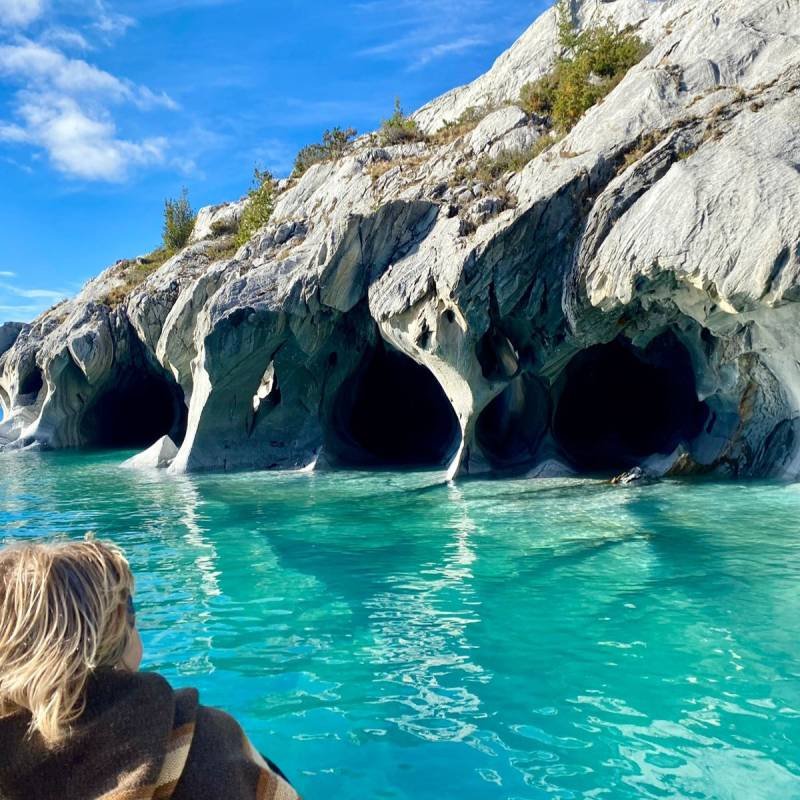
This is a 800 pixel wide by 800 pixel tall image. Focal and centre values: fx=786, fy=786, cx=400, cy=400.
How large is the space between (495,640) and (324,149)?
103 feet

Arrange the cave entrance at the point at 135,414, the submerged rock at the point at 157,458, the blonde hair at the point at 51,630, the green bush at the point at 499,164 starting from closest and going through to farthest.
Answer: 1. the blonde hair at the point at 51,630
2. the green bush at the point at 499,164
3. the submerged rock at the point at 157,458
4. the cave entrance at the point at 135,414

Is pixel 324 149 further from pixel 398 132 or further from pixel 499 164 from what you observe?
pixel 499 164

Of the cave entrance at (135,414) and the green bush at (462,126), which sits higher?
the green bush at (462,126)

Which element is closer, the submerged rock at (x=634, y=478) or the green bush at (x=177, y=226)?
the submerged rock at (x=634, y=478)

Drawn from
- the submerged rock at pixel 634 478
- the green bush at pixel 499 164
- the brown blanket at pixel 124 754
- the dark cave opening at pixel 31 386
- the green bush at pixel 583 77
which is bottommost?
the submerged rock at pixel 634 478

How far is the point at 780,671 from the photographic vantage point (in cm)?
634

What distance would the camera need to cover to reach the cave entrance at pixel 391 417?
25016mm

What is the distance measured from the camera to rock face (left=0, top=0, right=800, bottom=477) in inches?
619

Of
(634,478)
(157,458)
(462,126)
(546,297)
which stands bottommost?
(634,478)

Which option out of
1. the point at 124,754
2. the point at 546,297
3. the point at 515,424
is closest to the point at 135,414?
the point at 515,424

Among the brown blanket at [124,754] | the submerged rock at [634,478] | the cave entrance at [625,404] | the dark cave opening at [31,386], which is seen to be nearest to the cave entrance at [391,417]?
the cave entrance at [625,404]

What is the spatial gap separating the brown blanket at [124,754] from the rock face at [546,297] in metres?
14.1

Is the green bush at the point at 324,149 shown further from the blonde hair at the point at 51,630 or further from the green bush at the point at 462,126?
the blonde hair at the point at 51,630

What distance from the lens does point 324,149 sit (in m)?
35.3
